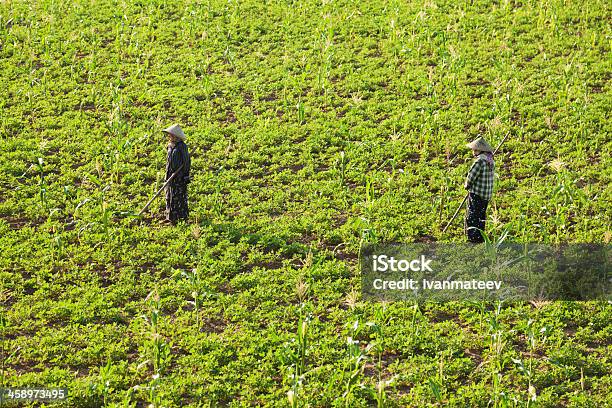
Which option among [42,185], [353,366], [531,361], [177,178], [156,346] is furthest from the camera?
[42,185]

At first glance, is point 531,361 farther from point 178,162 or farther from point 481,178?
A: point 178,162

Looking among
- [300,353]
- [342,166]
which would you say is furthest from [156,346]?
[342,166]

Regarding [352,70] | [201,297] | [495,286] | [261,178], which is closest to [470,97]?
[352,70]

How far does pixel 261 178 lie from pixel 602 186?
5922 millimetres

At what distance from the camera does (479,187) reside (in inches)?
558

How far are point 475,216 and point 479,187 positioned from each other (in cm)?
47

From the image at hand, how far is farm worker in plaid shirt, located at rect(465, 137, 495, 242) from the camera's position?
1411 cm

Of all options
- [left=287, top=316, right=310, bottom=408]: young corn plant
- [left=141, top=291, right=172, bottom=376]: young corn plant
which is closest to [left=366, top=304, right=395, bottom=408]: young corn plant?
[left=287, top=316, right=310, bottom=408]: young corn plant

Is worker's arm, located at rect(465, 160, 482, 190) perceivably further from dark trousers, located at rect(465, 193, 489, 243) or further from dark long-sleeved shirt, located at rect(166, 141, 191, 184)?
dark long-sleeved shirt, located at rect(166, 141, 191, 184)

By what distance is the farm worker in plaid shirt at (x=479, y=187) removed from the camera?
14.1 metres

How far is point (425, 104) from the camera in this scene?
18531 mm

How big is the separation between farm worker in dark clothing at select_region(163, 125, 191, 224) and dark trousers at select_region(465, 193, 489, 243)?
446cm

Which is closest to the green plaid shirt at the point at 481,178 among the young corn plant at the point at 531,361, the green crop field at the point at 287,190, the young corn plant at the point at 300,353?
the green crop field at the point at 287,190

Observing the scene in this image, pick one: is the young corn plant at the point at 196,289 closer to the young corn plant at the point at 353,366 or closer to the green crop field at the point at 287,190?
the green crop field at the point at 287,190
